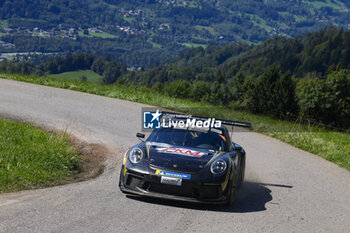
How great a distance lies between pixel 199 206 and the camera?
7.78 meters

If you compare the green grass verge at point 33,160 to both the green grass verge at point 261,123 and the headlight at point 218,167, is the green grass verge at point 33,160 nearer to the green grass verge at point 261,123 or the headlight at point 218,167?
the headlight at point 218,167

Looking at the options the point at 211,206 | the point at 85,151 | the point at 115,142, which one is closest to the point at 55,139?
the point at 85,151

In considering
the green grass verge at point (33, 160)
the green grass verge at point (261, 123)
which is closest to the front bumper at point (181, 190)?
the green grass verge at point (33, 160)

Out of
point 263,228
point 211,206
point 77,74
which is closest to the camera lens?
point 263,228

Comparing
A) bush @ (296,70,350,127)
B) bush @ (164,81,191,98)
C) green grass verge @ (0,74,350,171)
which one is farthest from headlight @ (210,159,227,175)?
bush @ (164,81,191,98)

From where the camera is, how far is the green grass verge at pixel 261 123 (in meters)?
15.9

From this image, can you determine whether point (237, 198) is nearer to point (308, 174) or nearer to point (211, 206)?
point (211, 206)

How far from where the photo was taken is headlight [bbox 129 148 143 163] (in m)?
7.90

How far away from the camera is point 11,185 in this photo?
7953 mm

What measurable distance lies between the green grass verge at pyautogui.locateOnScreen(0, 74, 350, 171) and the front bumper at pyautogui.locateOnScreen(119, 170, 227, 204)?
7.35 metres

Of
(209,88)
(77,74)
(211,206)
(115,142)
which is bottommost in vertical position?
(77,74)

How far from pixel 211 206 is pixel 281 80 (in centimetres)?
10793

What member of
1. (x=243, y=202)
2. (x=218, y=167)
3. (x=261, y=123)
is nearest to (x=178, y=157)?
(x=218, y=167)

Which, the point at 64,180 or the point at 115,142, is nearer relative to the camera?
the point at 64,180
